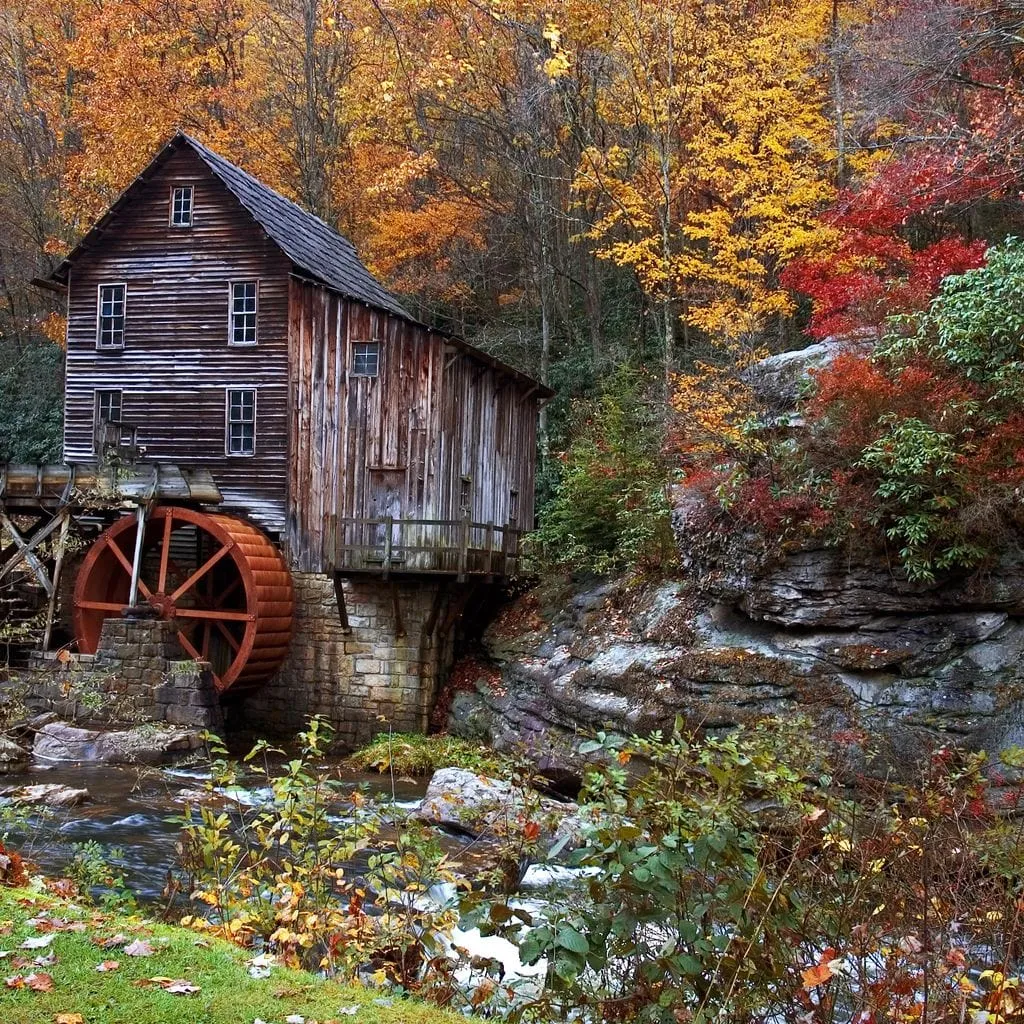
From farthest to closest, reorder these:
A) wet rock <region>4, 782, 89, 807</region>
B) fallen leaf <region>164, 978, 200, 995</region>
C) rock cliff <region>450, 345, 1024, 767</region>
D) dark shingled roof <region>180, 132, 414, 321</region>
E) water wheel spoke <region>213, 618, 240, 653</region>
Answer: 1. water wheel spoke <region>213, 618, 240, 653</region>
2. dark shingled roof <region>180, 132, 414, 321</region>
3. wet rock <region>4, 782, 89, 807</region>
4. rock cliff <region>450, 345, 1024, 767</region>
5. fallen leaf <region>164, 978, 200, 995</region>

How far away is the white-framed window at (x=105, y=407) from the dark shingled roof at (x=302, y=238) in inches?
158

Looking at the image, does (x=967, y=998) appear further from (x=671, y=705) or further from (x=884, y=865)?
(x=671, y=705)

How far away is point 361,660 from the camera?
53.5 feet

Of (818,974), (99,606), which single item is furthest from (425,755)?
(818,974)

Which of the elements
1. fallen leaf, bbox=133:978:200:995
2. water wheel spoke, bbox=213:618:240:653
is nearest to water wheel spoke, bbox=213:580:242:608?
water wheel spoke, bbox=213:618:240:653

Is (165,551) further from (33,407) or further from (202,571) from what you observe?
(33,407)

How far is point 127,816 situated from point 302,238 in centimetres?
1108

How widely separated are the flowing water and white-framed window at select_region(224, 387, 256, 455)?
5753 millimetres

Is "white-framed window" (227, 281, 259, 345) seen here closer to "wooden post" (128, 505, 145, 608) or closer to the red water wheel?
the red water wheel

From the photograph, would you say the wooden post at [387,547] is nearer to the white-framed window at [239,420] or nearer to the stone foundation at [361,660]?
the stone foundation at [361,660]

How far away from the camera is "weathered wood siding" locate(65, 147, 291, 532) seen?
56.3 feet

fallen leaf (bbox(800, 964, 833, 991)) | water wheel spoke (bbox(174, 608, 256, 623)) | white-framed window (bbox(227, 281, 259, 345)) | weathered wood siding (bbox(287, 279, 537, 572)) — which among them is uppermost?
white-framed window (bbox(227, 281, 259, 345))

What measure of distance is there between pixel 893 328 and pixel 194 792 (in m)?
9.48

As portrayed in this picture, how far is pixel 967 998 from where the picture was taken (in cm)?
399
